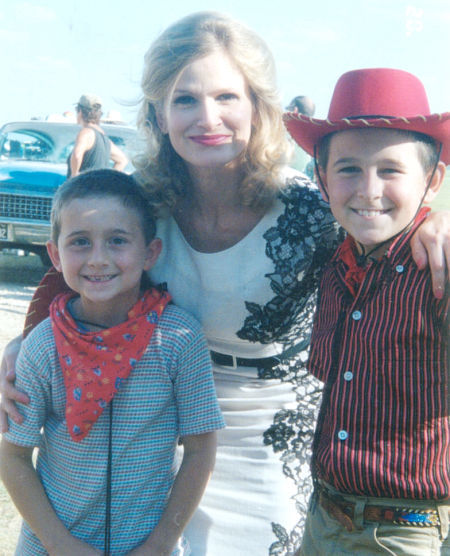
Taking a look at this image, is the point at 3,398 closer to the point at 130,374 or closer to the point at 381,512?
the point at 130,374

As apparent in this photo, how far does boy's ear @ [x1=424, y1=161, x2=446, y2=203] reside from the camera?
1759 millimetres

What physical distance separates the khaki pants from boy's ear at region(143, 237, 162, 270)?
87 cm

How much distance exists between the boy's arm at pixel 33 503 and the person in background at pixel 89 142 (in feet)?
16.5

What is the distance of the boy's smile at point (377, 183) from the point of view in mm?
1660

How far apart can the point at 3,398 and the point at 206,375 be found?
56cm

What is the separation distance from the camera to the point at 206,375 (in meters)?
1.88

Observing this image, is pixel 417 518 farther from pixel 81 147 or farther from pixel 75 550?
pixel 81 147

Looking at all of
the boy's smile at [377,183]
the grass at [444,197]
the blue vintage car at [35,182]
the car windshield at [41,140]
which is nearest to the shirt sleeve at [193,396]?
the boy's smile at [377,183]

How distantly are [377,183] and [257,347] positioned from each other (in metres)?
0.77

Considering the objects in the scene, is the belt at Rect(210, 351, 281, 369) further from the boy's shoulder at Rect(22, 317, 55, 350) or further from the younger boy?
the boy's shoulder at Rect(22, 317, 55, 350)

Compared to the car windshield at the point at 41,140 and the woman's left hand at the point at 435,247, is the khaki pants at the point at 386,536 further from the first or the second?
the car windshield at the point at 41,140

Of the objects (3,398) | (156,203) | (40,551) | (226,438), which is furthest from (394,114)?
(40,551)

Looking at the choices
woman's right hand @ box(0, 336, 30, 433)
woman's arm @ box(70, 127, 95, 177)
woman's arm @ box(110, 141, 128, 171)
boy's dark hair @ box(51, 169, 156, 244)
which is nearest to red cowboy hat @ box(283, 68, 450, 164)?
boy's dark hair @ box(51, 169, 156, 244)

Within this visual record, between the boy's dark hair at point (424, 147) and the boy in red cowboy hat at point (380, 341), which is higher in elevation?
the boy's dark hair at point (424, 147)
